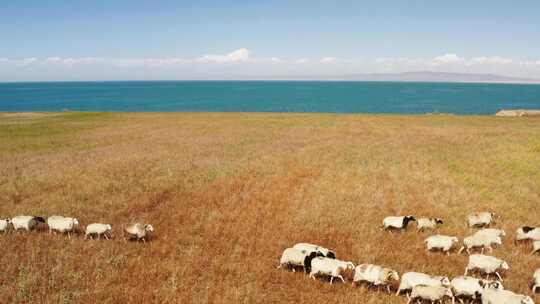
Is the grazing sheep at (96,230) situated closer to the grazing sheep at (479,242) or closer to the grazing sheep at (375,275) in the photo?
the grazing sheep at (375,275)

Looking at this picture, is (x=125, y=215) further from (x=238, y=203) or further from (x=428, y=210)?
(x=428, y=210)

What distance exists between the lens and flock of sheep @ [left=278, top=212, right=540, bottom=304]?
35.8ft

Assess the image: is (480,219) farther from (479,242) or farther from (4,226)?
(4,226)

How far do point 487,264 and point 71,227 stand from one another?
14.2 metres

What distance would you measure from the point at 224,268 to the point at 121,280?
118 inches

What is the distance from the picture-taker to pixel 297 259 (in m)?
12.9

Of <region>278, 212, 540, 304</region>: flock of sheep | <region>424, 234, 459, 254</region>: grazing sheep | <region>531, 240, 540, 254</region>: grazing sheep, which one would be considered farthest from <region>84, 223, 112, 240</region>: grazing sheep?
<region>531, 240, 540, 254</region>: grazing sheep

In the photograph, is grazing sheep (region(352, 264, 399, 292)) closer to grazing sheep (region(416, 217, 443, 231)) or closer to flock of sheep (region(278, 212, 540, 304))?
flock of sheep (region(278, 212, 540, 304))

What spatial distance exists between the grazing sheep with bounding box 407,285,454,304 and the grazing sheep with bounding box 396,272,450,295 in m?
0.32

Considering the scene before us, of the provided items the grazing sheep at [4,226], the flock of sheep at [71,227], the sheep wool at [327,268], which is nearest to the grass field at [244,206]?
the sheep wool at [327,268]

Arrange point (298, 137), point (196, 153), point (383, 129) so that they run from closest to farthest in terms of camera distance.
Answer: point (196, 153) < point (298, 137) < point (383, 129)

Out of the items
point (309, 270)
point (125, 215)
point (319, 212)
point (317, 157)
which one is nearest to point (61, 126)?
point (317, 157)

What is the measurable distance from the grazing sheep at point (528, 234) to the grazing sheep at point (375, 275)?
265 inches

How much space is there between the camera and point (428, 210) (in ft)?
64.4
